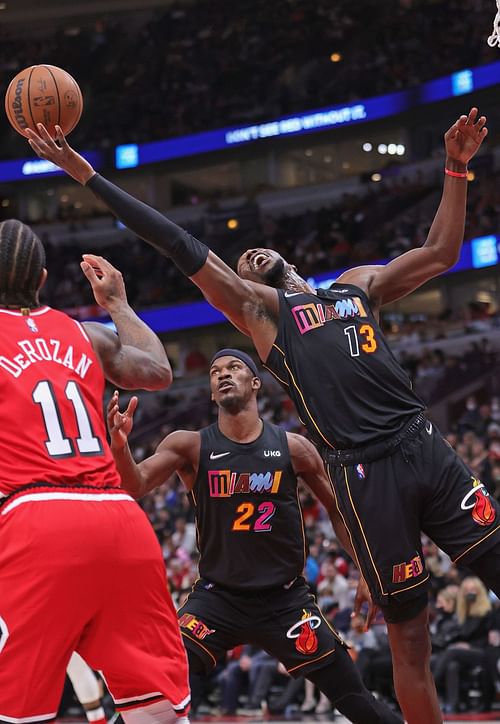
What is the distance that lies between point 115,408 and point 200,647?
1.97 meters

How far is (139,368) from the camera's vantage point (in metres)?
3.83

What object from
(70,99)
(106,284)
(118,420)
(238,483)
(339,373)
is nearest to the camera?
(106,284)

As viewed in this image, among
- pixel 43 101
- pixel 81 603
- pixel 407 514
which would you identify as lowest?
pixel 407 514

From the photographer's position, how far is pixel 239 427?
6348 millimetres

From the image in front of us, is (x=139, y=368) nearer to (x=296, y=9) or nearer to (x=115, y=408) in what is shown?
(x=115, y=408)

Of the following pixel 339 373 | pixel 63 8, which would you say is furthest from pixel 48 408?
pixel 63 8

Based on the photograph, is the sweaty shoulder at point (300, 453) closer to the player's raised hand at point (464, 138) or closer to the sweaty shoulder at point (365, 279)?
the sweaty shoulder at point (365, 279)

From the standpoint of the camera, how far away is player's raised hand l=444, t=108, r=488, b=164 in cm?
509

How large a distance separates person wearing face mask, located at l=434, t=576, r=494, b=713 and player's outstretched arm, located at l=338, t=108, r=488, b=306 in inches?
263

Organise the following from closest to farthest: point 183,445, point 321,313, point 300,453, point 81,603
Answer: point 81,603 → point 321,313 → point 183,445 → point 300,453

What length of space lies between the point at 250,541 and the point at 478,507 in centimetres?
169

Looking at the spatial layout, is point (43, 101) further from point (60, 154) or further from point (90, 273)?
point (90, 273)

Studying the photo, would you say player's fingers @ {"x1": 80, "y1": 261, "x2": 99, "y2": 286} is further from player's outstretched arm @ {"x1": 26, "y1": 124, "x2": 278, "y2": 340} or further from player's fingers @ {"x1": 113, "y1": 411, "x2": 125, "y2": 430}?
player's fingers @ {"x1": 113, "y1": 411, "x2": 125, "y2": 430}

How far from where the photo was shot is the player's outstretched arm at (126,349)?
3.79 m
